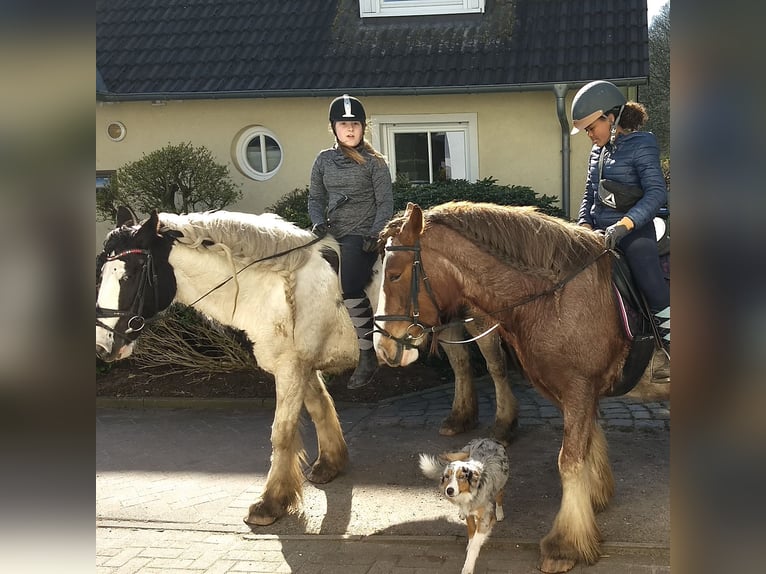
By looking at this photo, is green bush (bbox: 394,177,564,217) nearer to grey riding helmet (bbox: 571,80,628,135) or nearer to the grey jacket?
the grey jacket

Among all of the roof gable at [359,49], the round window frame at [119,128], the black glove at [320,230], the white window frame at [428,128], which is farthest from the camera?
the round window frame at [119,128]

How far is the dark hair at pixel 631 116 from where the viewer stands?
3.99m

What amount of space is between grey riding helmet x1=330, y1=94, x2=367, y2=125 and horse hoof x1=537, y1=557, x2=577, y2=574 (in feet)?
10.6

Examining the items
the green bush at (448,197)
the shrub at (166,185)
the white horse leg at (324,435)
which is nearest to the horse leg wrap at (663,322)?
the white horse leg at (324,435)

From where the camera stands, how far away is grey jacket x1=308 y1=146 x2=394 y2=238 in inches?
204

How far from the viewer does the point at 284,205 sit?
353 inches

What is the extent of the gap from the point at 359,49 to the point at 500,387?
630 cm

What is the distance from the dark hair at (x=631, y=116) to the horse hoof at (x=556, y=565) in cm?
252

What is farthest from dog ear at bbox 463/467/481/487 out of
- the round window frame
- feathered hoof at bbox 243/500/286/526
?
the round window frame

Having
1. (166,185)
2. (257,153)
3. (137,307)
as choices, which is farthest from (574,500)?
(257,153)

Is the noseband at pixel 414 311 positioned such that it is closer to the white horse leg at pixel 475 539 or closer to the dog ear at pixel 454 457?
the dog ear at pixel 454 457

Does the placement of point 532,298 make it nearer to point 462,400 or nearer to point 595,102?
point 595,102
